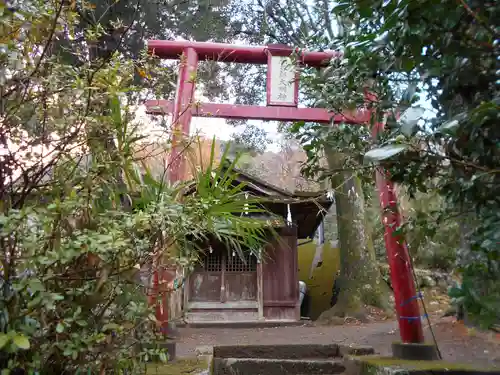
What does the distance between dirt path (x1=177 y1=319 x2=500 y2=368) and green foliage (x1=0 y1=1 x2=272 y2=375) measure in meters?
4.10

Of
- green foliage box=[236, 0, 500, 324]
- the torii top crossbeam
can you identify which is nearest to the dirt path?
the torii top crossbeam

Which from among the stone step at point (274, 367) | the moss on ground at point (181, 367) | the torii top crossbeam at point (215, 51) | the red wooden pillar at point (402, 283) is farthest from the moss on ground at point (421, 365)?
the torii top crossbeam at point (215, 51)

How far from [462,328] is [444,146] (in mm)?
6728

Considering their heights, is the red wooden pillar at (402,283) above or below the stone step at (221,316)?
above

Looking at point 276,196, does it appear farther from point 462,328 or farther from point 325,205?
point 462,328

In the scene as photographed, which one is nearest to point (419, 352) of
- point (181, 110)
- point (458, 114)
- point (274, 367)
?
point (274, 367)

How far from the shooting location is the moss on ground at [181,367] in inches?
134

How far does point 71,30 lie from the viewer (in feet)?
6.80

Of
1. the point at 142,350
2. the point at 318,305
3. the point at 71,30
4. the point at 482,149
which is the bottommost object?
the point at 318,305

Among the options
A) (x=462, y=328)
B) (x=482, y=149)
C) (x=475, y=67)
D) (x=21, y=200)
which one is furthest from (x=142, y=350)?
(x=462, y=328)

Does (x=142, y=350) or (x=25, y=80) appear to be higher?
(x=25, y=80)

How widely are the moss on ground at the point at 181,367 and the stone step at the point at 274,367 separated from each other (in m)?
1.00

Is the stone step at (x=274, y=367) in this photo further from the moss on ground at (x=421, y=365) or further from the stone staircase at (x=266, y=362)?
the moss on ground at (x=421, y=365)

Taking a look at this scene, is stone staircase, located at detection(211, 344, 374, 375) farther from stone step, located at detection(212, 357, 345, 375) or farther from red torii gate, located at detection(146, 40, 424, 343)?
red torii gate, located at detection(146, 40, 424, 343)
